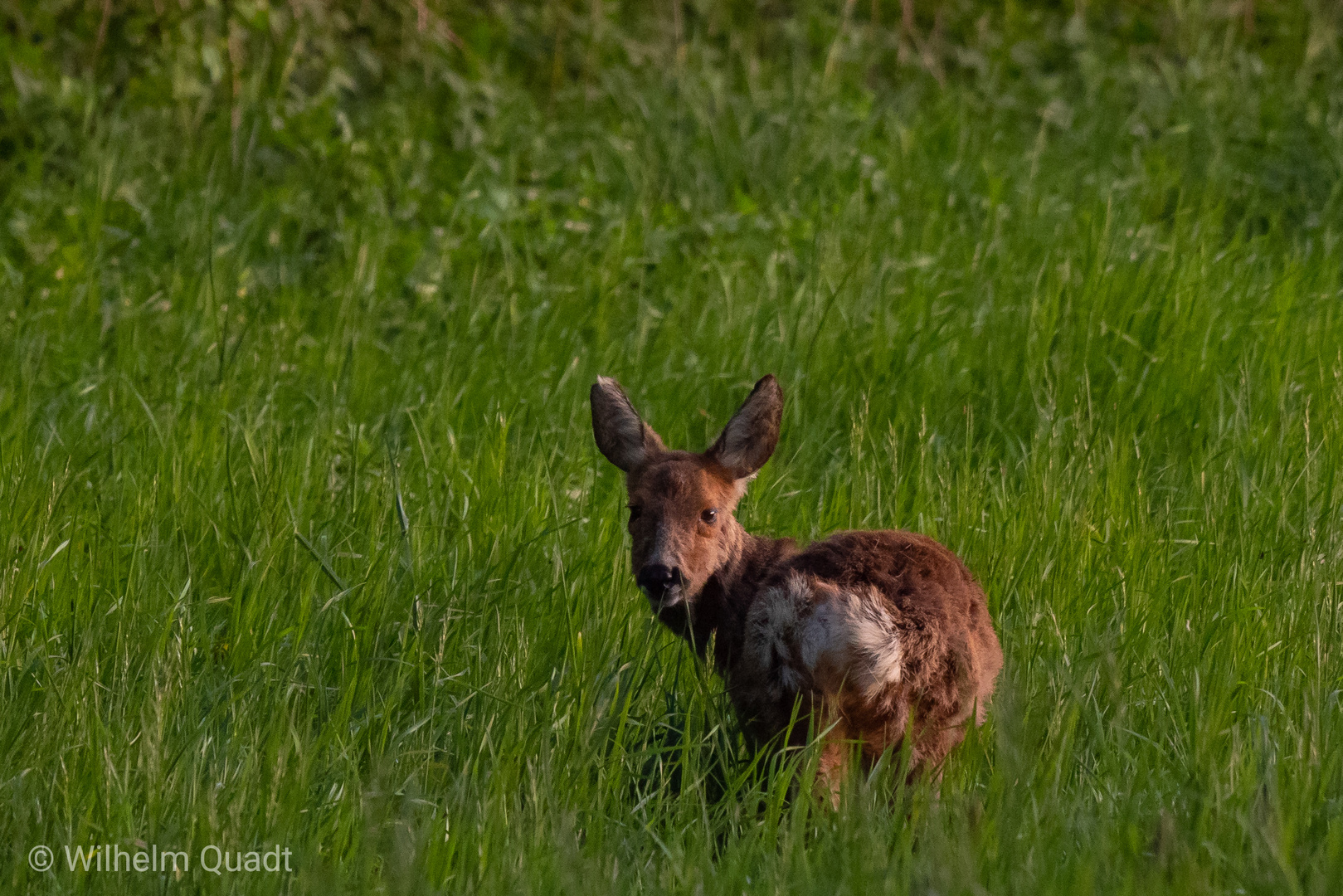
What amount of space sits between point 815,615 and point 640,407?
93.6 inches

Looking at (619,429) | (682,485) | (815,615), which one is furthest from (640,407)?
(815,615)

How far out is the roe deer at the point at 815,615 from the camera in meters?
3.25

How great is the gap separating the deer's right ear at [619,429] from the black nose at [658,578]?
1.62 feet

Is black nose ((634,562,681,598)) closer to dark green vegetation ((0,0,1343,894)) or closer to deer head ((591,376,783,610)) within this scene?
deer head ((591,376,783,610))

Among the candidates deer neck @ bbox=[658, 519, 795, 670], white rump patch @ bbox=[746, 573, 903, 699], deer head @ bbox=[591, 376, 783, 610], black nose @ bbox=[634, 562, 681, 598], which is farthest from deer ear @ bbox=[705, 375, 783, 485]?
white rump patch @ bbox=[746, 573, 903, 699]

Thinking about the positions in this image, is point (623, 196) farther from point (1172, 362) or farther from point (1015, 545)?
point (1015, 545)

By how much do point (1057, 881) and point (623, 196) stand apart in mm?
5133

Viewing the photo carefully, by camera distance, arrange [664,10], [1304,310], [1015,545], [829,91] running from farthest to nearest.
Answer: [664,10] < [829,91] < [1304,310] < [1015,545]

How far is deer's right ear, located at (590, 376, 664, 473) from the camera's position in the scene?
13.2 ft

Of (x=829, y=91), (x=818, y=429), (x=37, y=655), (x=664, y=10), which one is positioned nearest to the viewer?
(x=37, y=655)

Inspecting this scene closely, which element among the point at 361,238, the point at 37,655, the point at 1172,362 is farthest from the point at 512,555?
the point at 361,238

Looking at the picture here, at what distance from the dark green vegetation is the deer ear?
1.50 feet

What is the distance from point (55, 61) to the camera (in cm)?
781

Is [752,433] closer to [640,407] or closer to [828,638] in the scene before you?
[828,638]
